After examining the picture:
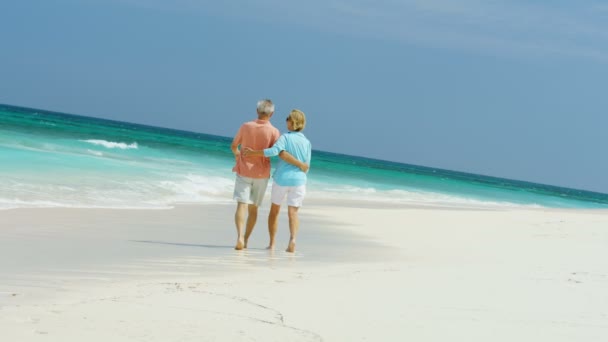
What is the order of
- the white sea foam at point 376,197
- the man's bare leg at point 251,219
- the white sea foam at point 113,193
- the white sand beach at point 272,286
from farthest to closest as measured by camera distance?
the white sea foam at point 376,197, the white sea foam at point 113,193, the man's bare leg at point 251,219, the white sand beach at point 272,286

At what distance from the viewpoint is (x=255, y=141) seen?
779cm

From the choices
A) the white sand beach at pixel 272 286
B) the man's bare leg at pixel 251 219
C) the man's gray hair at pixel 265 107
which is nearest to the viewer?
the white sand beach at pixel 272 286

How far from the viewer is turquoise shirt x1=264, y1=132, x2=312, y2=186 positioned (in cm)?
771

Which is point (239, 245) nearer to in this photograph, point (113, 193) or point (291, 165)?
point (291, 165)

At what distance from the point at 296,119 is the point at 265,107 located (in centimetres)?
33

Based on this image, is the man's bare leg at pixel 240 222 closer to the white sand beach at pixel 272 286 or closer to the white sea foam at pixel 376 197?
the white sand beach at pixel 272 286

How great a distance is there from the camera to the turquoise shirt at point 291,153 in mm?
7711

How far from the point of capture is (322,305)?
461cm

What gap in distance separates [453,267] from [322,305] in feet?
8.64

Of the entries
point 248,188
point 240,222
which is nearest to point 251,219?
point 240,222

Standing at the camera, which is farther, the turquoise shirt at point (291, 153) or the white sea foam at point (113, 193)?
the white sea foam at point (113, 193)

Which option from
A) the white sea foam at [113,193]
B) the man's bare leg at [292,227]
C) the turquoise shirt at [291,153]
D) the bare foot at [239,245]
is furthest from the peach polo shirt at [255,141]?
the white sea foam at [113,193]

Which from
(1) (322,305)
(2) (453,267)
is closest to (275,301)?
(1) (322,305)

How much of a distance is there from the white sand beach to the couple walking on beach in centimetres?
54
